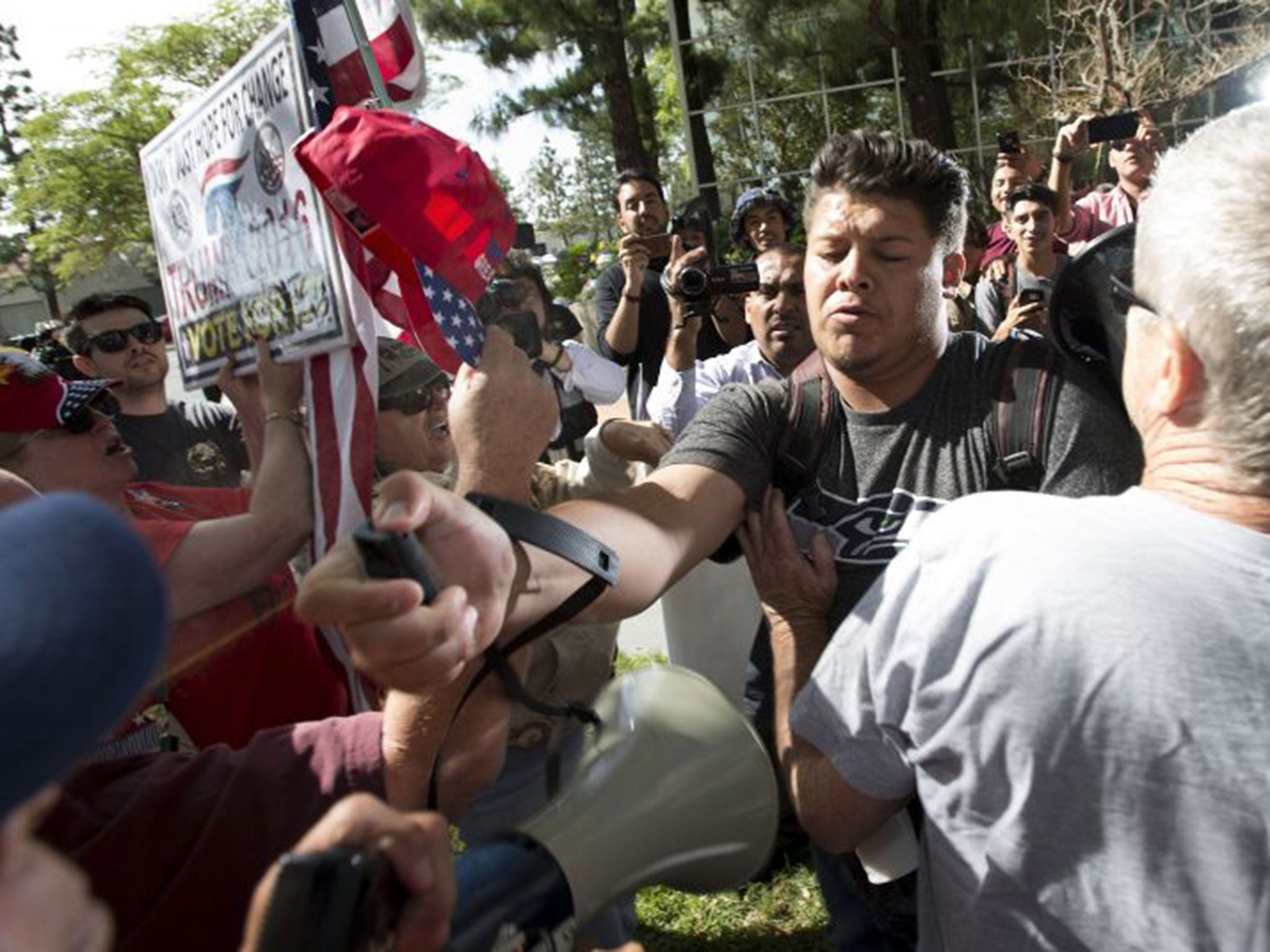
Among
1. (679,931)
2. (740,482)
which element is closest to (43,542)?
(740,482)

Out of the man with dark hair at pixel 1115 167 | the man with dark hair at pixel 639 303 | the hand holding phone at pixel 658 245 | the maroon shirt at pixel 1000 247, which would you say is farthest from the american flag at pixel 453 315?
the maroon shirt at pixel 1000 247

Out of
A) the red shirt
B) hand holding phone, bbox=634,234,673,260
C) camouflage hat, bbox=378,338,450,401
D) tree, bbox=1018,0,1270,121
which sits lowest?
the red shirt

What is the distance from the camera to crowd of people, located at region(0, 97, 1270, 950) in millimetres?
875

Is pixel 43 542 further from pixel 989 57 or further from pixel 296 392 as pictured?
pixel 989 57

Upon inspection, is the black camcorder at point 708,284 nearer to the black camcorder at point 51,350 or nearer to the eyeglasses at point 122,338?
the eyeglasses at point 122,338

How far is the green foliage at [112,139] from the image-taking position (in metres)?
22.2

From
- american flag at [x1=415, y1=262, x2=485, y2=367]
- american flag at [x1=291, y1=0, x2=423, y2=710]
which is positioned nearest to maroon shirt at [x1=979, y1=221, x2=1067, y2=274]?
american flag at [x1=291, y1=0, x2=423, y2=710]

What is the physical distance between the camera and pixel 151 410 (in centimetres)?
402

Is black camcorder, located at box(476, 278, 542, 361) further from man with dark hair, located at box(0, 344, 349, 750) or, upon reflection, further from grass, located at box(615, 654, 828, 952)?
grass, located at box(615, 654, 828, 952)

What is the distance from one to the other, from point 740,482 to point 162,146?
6.14 ft

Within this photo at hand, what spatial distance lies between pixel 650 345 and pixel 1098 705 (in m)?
3.89

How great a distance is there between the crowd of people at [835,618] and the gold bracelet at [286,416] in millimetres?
31

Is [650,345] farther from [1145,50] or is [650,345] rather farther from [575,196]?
[575,196]

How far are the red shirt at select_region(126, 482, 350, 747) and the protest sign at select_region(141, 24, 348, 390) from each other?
0.50 m
